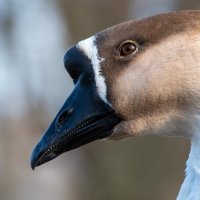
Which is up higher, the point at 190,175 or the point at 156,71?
the point at 156,71

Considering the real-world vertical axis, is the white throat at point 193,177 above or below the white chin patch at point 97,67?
below

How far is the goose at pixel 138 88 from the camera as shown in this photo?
4066mm

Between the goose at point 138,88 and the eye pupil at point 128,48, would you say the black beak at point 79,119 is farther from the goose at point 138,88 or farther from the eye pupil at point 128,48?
the eye pupil at point 128,48

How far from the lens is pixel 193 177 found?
411 cm

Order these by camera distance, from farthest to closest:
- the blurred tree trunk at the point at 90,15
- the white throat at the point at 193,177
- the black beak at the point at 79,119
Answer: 1. the blurred tree trunk at the point at 90,15
2. the black beak at the point at 79,119
3. the white throat at the point at 193,177

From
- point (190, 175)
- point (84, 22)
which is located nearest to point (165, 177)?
point (84, 22)

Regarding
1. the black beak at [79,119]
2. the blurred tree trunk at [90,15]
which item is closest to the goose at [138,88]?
the black beak at [79,119]

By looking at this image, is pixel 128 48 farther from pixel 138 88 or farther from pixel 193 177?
pixel 193 177

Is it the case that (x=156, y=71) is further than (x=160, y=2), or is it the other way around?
(x=160, y=2)

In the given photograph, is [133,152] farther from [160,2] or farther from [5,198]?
[5,198]

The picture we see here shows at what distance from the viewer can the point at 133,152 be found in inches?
393

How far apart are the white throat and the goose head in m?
0.07

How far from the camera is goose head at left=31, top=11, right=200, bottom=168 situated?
4.07 metres

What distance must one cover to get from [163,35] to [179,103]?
334 mm
